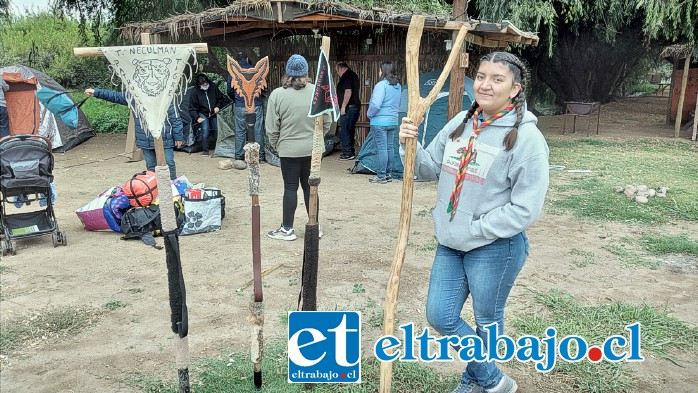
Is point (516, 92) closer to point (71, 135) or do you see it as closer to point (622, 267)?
point (622, 267)

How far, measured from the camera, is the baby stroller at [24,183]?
5449mm

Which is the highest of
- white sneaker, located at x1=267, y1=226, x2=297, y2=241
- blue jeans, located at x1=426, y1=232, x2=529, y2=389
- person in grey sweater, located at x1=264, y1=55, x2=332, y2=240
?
person in grey sweater, located at x1=264, y1=55, x2=332, y2=240

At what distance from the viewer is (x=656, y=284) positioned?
4953mm

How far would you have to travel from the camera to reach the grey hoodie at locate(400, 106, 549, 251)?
2.51m

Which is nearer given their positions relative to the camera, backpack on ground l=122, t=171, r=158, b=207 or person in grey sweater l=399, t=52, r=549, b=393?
person in grey sweater l=399, t=52, r=549, b=393

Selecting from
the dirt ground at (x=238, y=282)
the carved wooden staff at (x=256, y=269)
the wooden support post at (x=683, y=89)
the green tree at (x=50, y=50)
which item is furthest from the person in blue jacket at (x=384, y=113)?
the green tree at (x=50, y=50)

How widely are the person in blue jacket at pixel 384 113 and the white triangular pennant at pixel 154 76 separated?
597cm

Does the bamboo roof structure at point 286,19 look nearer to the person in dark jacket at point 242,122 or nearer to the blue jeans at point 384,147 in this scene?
the person in dark jacket at point 242,122

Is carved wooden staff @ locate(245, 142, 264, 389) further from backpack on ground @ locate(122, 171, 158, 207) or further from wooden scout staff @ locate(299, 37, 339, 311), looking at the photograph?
backpack on ground @ locate(122, 171, 158, 207)

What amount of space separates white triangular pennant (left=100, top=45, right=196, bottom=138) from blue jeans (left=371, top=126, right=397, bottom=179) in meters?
6.15

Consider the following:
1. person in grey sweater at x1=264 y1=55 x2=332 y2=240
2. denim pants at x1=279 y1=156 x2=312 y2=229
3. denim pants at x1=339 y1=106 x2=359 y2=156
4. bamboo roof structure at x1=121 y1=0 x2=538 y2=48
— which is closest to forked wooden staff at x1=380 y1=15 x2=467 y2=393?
person in grey sweater at x1=264 y1=55 x2=332 y2=240

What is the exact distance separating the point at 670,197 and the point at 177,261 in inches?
293

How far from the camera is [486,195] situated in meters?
2.62

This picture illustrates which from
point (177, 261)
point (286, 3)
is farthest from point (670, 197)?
point (177, 261)
